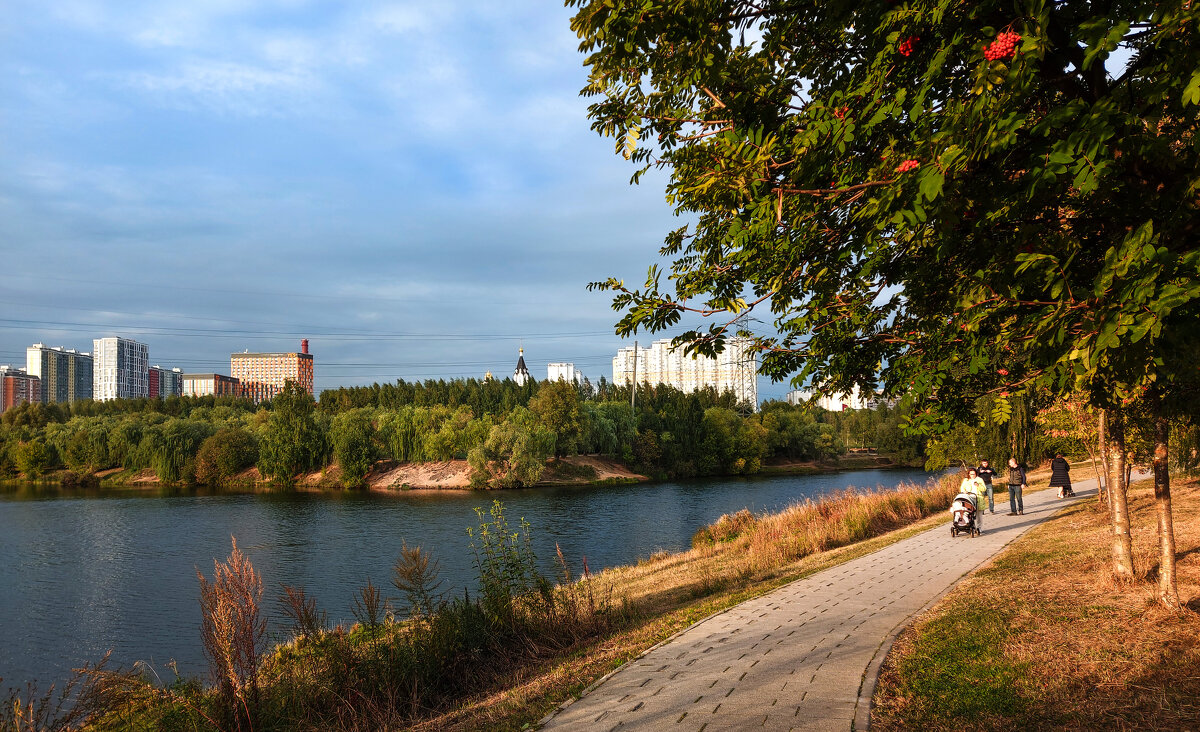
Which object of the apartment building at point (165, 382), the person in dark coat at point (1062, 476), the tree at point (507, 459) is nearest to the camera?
the person in dark coat at point (1062, 476)

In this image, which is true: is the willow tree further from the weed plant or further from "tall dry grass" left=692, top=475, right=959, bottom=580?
"tall dry grass" left=692, top=475, right=959, bottom=580

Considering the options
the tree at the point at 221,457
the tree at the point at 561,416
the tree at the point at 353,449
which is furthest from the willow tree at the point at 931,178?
the tree at the point at 221,457

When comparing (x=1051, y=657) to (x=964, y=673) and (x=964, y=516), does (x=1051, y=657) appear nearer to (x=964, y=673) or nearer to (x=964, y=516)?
(x=964, y=673)

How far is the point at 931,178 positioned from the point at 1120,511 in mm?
6876

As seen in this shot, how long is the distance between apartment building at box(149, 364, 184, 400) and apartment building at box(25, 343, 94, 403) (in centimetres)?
A: 1624

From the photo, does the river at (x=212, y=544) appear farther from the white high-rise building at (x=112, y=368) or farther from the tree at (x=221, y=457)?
the white high-rise building at (x=112, y=368)

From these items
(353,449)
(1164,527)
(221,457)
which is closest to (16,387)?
(221,457)

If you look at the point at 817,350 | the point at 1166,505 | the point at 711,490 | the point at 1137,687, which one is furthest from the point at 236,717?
the point at 711,490

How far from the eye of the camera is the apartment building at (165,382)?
7111 inches

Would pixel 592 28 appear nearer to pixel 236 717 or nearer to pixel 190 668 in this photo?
pixel 236 717

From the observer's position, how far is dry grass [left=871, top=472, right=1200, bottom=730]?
4.55 metres

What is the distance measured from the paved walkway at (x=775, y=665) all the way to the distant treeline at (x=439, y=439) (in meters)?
46.1

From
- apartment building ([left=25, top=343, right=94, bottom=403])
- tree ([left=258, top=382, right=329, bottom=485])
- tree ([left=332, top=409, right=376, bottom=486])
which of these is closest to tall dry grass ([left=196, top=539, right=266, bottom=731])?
tree ([left=332, top=409, right=376, bottom=486])

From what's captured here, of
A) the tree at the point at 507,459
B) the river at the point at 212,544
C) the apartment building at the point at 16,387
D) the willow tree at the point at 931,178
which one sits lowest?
the river at the point at 212,544
